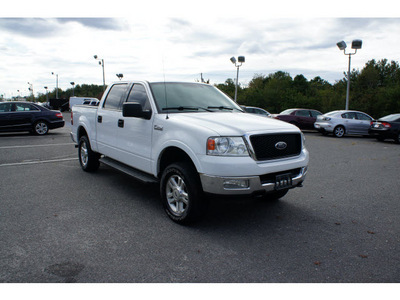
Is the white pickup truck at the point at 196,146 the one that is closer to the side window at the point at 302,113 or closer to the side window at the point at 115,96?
the side window at the point at 115,96

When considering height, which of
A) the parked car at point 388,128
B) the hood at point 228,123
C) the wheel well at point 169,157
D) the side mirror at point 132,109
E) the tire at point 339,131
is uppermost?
the side mirror at point 132,109

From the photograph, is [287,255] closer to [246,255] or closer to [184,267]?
[246,255]

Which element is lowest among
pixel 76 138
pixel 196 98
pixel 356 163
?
pixel 356 163

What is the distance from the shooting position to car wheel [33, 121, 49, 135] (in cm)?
1524

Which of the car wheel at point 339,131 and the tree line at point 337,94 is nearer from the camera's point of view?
the car wheel at point 339,131

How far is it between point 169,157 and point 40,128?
1300 cm

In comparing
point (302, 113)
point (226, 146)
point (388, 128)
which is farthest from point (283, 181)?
point (302, 113)

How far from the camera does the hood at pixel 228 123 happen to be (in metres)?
3.86

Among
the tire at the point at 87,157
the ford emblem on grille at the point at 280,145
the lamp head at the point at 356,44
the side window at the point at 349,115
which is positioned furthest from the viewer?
the lamp head at the point at 356,44

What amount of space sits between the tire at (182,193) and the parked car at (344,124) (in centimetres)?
1609

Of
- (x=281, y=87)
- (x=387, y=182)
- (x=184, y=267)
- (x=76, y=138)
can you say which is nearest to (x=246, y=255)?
(x=184, y=267)

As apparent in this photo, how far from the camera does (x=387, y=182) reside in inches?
264

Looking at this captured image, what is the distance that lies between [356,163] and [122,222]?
7255mm

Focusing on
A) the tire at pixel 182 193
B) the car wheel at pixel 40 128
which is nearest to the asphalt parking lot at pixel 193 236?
the tire at pixel 182 193
